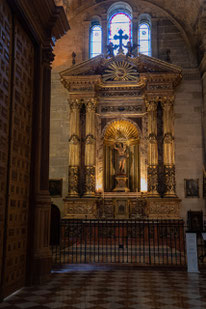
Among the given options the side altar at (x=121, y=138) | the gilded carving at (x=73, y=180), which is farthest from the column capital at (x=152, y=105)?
the gilded carving at (x=73, y=180)

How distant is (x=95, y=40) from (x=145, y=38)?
273cm

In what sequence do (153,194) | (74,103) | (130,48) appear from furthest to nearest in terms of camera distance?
(130,48), (74,103), (153,194)

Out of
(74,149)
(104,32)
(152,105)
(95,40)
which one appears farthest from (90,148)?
(104,32)

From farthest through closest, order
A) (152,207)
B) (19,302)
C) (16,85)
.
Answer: (152,207) < (16,85) < (19,302)

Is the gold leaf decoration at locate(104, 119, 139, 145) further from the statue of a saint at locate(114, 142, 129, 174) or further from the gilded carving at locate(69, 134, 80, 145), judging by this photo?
the gilded carving at locate(69, 134, 80, 145)

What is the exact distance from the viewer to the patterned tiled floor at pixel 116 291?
5.76 meters

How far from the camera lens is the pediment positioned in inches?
669

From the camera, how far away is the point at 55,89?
18.4 metres

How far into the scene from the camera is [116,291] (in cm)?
673

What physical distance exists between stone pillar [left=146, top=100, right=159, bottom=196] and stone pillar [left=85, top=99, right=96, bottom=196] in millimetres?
2634

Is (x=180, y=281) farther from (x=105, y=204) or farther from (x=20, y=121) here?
(x=105, y=204)

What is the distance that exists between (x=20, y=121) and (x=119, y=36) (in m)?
11.9

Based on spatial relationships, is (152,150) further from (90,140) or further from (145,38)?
(145,38)

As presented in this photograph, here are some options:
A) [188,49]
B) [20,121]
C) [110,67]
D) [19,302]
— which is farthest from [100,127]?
[19,302]
